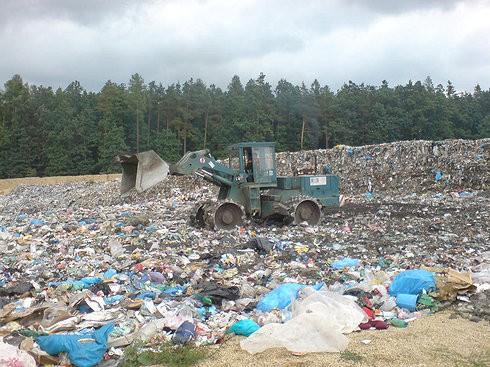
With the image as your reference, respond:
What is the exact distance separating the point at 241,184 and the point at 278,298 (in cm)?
602

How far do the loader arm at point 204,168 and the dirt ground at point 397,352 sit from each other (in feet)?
21.2

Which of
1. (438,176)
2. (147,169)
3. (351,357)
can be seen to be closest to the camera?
(351,357)

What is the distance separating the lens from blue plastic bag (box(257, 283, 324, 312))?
621cm

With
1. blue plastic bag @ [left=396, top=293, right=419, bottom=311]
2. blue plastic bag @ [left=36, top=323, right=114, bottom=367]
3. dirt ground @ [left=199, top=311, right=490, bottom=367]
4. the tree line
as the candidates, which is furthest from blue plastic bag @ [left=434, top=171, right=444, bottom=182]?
the tree line

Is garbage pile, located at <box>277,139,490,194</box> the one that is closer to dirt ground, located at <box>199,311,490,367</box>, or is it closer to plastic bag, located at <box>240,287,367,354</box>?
plastic bag, located at <box>240,287,367,354</box>

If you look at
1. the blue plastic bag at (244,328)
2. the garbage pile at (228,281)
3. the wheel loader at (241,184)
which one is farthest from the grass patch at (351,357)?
the wheel loader at (241,184)

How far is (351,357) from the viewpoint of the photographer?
482 centimetres

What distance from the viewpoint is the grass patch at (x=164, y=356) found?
4.82 m

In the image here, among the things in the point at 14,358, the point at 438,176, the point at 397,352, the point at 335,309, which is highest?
the point at 438,176

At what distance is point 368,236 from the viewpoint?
10781 millimetres

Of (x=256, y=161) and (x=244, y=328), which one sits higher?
(x=256, y=161)

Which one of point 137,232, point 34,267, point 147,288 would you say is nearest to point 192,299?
point 147,288

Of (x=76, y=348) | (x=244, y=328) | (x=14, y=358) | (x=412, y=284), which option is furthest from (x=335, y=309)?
(x=14, y=358)

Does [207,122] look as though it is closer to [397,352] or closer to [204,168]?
[204,168]
